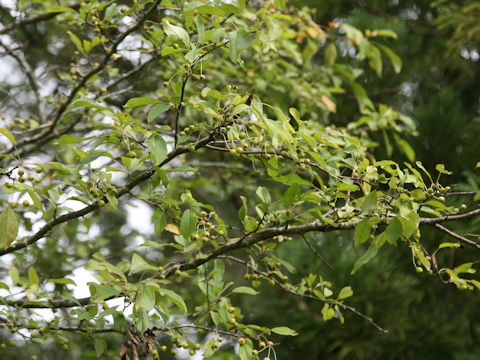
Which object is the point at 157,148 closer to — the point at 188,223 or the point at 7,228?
the point at 188,223

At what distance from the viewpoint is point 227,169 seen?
9.32ft

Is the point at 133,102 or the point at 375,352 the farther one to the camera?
the point at 375,352

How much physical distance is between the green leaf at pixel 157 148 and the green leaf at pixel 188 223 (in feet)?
0.59

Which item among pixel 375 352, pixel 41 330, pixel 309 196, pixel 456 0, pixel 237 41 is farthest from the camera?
pixel 456 0

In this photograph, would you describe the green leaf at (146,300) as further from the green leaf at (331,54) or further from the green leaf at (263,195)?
the green leaf at (331,54)

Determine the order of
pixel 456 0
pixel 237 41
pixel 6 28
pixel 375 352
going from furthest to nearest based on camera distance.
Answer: pixel 456 0
pixel 375 352
pixel 6 28
pixel 237 41

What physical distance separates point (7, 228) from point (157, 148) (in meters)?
0.40

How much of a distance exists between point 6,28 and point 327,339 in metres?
2.17

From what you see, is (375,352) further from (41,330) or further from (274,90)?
(41,330)

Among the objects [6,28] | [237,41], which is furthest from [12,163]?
[237,41]

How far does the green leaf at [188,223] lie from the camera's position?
4.04 feet

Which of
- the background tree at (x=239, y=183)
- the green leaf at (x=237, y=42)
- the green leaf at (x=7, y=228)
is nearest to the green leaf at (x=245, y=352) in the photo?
the background tree at (x=239, y=183)

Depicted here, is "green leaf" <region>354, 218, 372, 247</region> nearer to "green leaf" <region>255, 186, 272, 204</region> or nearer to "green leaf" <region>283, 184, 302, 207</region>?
"green leaf" <region>283, 184, 302, 207</region>

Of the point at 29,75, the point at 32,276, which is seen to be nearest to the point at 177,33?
the point at 32,276
